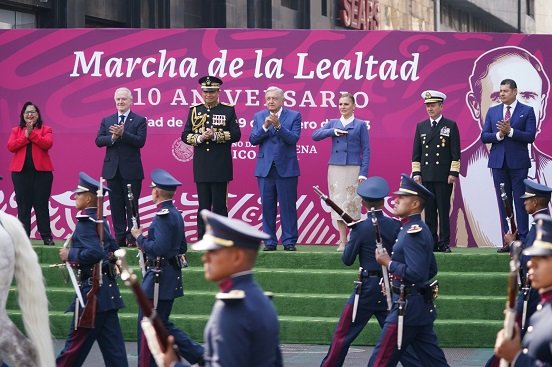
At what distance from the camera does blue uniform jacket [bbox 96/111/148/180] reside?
16375 millimetres

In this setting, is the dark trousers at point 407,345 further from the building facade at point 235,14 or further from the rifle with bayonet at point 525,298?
the building facade at point 235,14

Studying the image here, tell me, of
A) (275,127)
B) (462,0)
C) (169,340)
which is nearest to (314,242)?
(275,127)

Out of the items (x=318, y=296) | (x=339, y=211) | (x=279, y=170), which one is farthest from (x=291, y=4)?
(x=339, y=211)

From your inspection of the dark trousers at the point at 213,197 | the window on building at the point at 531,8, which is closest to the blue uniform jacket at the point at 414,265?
the dark trousers at the point at 213,197

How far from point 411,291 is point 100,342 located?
2.74 m

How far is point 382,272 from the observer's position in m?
11.8

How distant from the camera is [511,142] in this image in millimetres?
15797

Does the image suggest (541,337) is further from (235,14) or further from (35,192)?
(235,14)

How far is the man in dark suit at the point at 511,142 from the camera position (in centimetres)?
1572

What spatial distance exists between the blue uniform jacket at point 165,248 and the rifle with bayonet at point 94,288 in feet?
1.56

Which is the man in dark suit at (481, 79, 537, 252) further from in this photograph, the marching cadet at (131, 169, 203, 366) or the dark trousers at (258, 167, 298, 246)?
the marching cadet at (131, 169, 203, 366)

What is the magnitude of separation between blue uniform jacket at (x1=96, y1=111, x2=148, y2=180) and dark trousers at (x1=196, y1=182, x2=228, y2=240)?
813 mm

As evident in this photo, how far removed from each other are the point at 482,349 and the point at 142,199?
531 cm

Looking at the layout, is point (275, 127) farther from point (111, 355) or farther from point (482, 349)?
point (111, 355)
